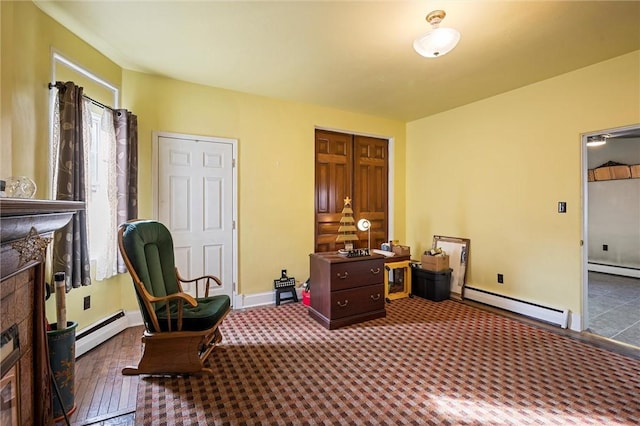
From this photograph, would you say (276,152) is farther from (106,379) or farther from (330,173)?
(106,379)

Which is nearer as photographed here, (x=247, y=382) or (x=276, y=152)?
(x=247, y=382)

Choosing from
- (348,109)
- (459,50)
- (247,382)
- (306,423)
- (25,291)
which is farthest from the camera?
(348,109)

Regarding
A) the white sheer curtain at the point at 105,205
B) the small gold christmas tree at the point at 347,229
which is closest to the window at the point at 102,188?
the white sheer curtain at the point at 105,205

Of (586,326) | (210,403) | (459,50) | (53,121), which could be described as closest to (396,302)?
(586,326)

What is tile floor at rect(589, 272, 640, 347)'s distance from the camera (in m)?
3.02

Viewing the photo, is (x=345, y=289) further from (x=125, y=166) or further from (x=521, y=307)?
(x=125, y=166)

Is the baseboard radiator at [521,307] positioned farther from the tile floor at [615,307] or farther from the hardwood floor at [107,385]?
the hardwood floor at [107,385]

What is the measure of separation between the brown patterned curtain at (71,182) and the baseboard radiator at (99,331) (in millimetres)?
554

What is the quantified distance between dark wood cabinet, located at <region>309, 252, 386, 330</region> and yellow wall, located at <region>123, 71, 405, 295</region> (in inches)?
32.5

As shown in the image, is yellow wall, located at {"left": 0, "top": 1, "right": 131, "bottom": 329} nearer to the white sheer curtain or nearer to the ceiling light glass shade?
the white sheer curtain

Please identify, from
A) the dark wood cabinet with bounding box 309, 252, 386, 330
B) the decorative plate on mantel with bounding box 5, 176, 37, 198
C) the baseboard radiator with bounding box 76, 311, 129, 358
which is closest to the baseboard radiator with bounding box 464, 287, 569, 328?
the dark wood cabinet with bounding box 309, 252, 386, 330

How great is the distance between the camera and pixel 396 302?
4016 mm

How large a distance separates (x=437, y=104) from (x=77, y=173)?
4.23 m

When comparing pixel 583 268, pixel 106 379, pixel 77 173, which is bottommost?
pixel 106 379
